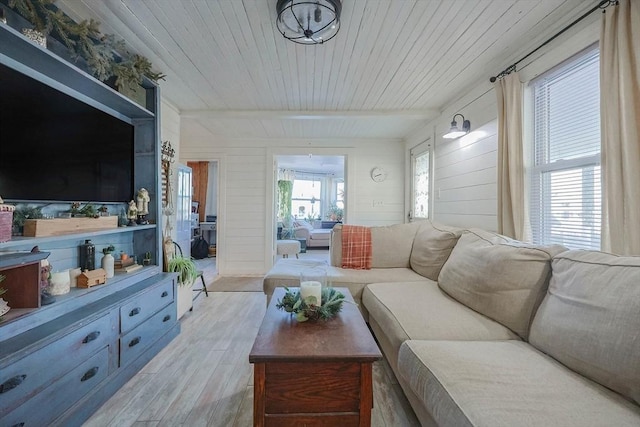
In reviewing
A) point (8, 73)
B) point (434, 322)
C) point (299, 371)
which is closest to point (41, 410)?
point (299, 371)

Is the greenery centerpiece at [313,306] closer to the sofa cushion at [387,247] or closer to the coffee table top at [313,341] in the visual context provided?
the coffee table top at [313,341]

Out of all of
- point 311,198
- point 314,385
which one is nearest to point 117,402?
point 314,385

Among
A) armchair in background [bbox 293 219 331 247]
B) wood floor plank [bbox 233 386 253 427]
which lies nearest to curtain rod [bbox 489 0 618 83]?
wood floor plank [bbox 233 386 253 427]

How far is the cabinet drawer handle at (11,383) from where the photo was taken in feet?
3.73

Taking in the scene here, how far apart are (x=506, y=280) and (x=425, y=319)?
0.50 meters

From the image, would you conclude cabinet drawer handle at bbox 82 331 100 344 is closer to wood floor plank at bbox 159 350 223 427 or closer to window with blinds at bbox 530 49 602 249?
wood floor plank at bbox 159 350 223 427

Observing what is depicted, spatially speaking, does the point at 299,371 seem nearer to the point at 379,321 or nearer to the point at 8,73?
the point at 379,321

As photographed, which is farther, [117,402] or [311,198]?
[311,198]

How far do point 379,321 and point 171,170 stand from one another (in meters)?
2.90

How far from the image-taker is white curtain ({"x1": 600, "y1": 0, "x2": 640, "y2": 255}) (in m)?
1.35

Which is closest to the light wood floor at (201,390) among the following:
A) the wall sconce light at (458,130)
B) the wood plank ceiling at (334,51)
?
the wall sconce light at (458,130)

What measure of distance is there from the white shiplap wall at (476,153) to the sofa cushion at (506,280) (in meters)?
0.85

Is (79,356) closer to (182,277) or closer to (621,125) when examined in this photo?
(182,277)

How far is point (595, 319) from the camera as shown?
3.58 ft
